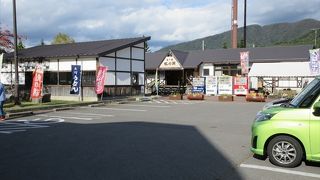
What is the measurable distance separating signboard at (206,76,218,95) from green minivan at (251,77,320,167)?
2390cm

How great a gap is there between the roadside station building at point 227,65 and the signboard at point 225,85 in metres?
2.06

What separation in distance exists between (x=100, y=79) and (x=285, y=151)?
17.6m

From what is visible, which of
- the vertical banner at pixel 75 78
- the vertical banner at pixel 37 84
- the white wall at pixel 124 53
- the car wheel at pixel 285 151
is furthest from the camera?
the white wall at pixel 124 53

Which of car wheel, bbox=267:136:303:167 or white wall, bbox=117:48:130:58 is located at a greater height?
white wall, bbox=117:48:130:58

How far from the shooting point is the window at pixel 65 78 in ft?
84.1

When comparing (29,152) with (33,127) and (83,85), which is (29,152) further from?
(83,85)

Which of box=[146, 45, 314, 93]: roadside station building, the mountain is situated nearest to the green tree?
box=[146, 45, 314, 93]: roadside station building

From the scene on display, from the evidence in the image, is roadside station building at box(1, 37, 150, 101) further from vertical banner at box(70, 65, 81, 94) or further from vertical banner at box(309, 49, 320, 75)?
vertical banner at box(309, 49, 320, 75)

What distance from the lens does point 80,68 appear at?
23328 mm

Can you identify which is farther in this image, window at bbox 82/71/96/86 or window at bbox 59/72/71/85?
window at bbox 59/72/71/85

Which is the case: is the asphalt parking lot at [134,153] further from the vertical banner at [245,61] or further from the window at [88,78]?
the vertical banner at [245,61]

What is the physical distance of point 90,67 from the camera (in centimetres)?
2434

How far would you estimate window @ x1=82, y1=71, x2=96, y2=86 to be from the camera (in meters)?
24.2

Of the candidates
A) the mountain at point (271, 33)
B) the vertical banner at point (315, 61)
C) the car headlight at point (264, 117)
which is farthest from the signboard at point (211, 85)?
the mountain at point (271, 33)
